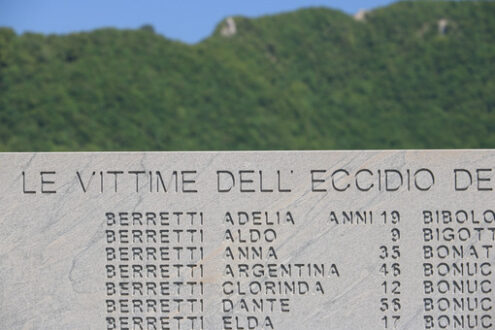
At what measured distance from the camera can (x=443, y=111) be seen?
15.6 metres

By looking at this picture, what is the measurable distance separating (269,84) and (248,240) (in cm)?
1051

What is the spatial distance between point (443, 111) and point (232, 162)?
1171 centimetres

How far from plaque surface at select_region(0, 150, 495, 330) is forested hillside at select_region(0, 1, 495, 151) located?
7810mm

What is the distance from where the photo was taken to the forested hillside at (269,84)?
12.7m

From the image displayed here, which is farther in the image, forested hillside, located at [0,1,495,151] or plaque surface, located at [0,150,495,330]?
forested hillside, located at [0,1,495,151]

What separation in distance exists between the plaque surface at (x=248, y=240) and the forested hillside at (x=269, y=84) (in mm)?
7810

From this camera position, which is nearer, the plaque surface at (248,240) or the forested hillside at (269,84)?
the plaque surface at (248,240)

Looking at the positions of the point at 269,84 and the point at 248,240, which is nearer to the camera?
the point at 248,240

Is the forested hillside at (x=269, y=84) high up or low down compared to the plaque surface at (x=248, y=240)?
up

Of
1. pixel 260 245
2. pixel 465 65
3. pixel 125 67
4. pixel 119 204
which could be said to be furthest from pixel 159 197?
pixel 465 65

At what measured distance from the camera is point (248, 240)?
4699mm

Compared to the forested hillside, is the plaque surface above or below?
below

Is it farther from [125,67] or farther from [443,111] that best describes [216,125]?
[443,111]

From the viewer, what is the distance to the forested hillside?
12.7 m
